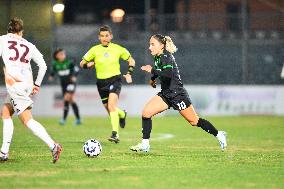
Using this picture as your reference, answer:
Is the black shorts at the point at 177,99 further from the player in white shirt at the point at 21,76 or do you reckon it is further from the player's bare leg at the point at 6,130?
the player's bare leg at the point at 6,130

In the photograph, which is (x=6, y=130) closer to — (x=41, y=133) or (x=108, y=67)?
(x=41, y=133)

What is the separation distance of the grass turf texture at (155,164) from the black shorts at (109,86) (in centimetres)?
111

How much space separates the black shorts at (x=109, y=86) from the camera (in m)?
17.5

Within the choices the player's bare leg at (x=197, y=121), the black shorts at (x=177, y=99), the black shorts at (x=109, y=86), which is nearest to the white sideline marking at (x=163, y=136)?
the black shorts at (x=109, y=86)

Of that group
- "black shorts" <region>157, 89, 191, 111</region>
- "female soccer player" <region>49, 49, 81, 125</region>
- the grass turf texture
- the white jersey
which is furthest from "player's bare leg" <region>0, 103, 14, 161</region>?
"female soccer player" <region>49, 49, 81, 125</region>

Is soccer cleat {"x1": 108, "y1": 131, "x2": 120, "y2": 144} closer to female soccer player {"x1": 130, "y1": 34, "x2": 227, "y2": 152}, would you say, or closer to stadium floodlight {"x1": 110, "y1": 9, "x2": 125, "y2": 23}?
female soccer player {"x1": 130, "y1": 34, "x2": 227, "y2": 152}

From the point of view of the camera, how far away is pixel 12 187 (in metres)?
9.76

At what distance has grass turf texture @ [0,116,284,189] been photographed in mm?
10203

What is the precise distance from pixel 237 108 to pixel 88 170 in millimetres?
17850

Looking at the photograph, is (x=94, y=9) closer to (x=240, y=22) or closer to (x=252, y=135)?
(x=240, y=22)

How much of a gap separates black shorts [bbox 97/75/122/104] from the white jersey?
5.12m

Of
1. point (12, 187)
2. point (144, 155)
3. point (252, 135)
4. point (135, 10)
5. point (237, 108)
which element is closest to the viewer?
point (12, 187)

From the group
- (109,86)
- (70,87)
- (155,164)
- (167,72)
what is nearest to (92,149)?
(155,164)

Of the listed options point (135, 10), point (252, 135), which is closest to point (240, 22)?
point (135, 10)
